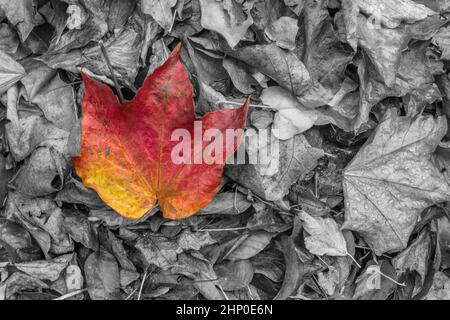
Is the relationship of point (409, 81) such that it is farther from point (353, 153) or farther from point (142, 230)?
point (142, 230)

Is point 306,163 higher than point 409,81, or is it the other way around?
point 409,81

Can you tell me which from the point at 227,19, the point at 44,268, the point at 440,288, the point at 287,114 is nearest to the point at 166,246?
the point at 44,268

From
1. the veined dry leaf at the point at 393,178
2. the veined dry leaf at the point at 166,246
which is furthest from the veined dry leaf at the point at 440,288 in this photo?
the veined dry leaf at the point at 166,246

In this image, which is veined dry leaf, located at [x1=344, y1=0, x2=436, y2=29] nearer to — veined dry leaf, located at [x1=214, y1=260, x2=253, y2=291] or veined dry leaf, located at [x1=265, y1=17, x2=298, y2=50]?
veined dry leaf, located at [x1=265, y1=17, x2=298, y2=50]

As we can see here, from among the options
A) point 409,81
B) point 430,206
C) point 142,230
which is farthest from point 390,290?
point 142,230

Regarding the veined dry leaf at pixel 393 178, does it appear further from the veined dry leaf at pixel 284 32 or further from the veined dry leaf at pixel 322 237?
the veined dry leaf at pixel 284 32
